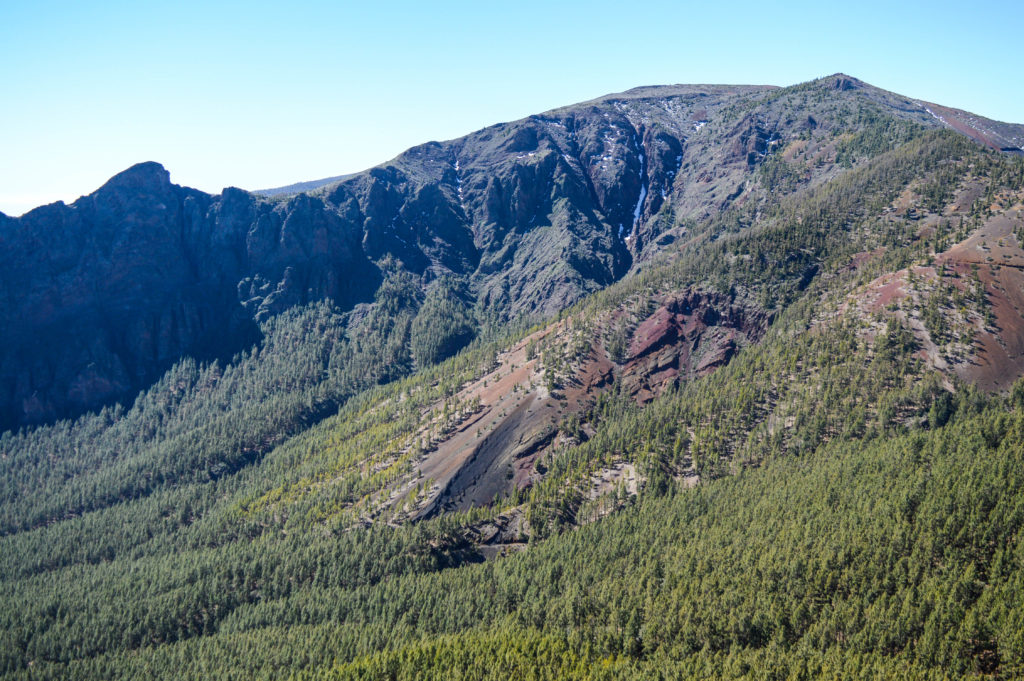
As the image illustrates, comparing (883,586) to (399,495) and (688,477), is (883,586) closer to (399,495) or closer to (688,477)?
(688,477)

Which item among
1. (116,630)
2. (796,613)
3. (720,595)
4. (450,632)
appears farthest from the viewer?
(116,630)

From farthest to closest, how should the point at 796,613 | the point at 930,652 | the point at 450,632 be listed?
the point at 450,632, the point at 796,613, the point at 930,652

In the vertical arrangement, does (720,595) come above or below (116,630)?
above

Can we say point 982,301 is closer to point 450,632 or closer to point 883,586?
point 883,586

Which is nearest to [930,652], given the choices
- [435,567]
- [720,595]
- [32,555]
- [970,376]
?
[720,595]

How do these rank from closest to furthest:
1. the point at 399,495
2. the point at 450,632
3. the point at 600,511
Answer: the point at 450,632, the point at 600,511, the point at 399,495

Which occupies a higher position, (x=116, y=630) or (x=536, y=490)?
(x=536, y=490)

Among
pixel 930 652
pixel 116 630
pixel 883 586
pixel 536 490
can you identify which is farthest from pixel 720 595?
pixel 116 630

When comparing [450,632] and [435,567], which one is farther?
[435,567]

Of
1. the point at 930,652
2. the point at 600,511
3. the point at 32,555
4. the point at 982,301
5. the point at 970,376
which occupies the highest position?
the point at 982,301
